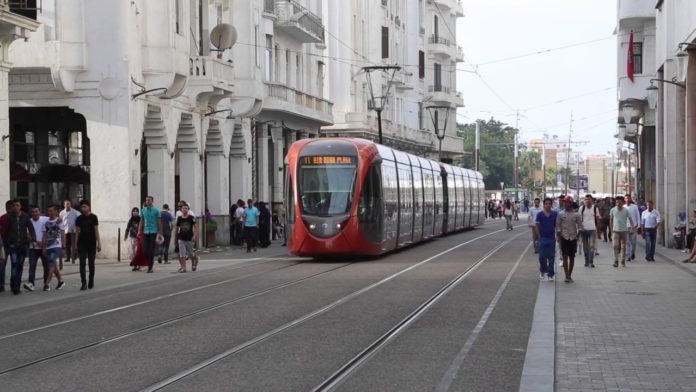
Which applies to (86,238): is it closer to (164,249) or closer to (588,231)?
(164,249)

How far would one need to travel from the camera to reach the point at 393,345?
1351 cm

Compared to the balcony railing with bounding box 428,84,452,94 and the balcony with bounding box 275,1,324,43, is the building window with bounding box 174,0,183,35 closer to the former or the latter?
the balcony with bounding box 275,1,324,43

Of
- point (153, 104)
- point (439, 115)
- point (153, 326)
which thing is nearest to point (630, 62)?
point (153, 104)

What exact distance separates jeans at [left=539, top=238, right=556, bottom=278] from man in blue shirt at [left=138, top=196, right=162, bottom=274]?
30.4ft

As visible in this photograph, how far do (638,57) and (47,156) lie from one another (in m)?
26.7

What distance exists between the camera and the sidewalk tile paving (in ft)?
35.7

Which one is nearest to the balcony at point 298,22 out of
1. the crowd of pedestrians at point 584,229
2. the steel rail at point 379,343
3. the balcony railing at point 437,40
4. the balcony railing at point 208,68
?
the balcony railing at point 208,68

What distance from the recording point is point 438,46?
8744 cm

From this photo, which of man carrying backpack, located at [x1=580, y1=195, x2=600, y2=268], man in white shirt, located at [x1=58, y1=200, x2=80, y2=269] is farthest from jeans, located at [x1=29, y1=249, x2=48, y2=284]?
man carrying backpack, located at [x1=580, y1=195, x2=600, y2=268]

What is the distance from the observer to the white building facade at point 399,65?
216ft

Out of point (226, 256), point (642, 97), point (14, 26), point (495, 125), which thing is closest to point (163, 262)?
point (226, 256)

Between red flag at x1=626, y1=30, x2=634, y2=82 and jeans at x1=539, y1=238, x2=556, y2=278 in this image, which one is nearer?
jeans at x1=539, y1=238, x2=556, y2=278

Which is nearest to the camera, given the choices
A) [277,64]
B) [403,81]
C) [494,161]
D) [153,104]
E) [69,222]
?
[69,222]

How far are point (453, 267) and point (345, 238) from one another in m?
3.48
